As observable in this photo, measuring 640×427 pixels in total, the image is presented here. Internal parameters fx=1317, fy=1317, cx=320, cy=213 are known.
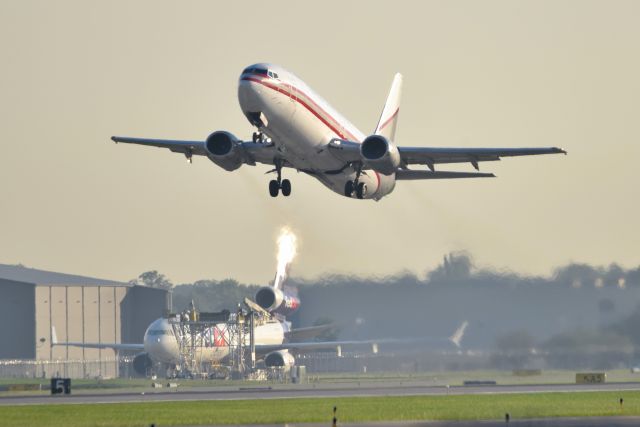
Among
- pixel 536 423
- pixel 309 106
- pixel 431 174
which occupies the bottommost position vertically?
pixel 536 423

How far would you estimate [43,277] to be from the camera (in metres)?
151

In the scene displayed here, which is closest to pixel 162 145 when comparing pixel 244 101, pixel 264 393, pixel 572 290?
pixel 244 101

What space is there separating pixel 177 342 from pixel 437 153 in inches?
1969

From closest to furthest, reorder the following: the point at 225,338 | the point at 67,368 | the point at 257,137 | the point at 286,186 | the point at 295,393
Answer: the point at 257,137
the point at 286,186
the point at 295,393
the point at 225,338
the point at 67,368

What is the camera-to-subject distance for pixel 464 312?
8431cm

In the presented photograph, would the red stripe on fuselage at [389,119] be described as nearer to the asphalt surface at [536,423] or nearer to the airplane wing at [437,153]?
the airplane wing at [437,153]

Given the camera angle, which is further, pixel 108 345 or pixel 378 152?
pixel 108 345

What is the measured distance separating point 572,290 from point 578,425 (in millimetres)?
36628

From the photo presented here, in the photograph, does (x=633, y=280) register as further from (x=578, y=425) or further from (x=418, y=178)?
(x=578, y=425)

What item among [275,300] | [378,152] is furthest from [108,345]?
[378,152]

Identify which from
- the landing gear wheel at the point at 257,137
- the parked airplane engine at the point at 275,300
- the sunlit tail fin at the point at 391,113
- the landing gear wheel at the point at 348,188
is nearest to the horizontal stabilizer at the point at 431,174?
the landing gear wheel at the point at 348,188

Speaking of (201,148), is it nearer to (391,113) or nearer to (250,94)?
(250,94)

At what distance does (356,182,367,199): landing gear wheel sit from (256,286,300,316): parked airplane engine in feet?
158

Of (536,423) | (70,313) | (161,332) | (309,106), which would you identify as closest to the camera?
(536,423)
